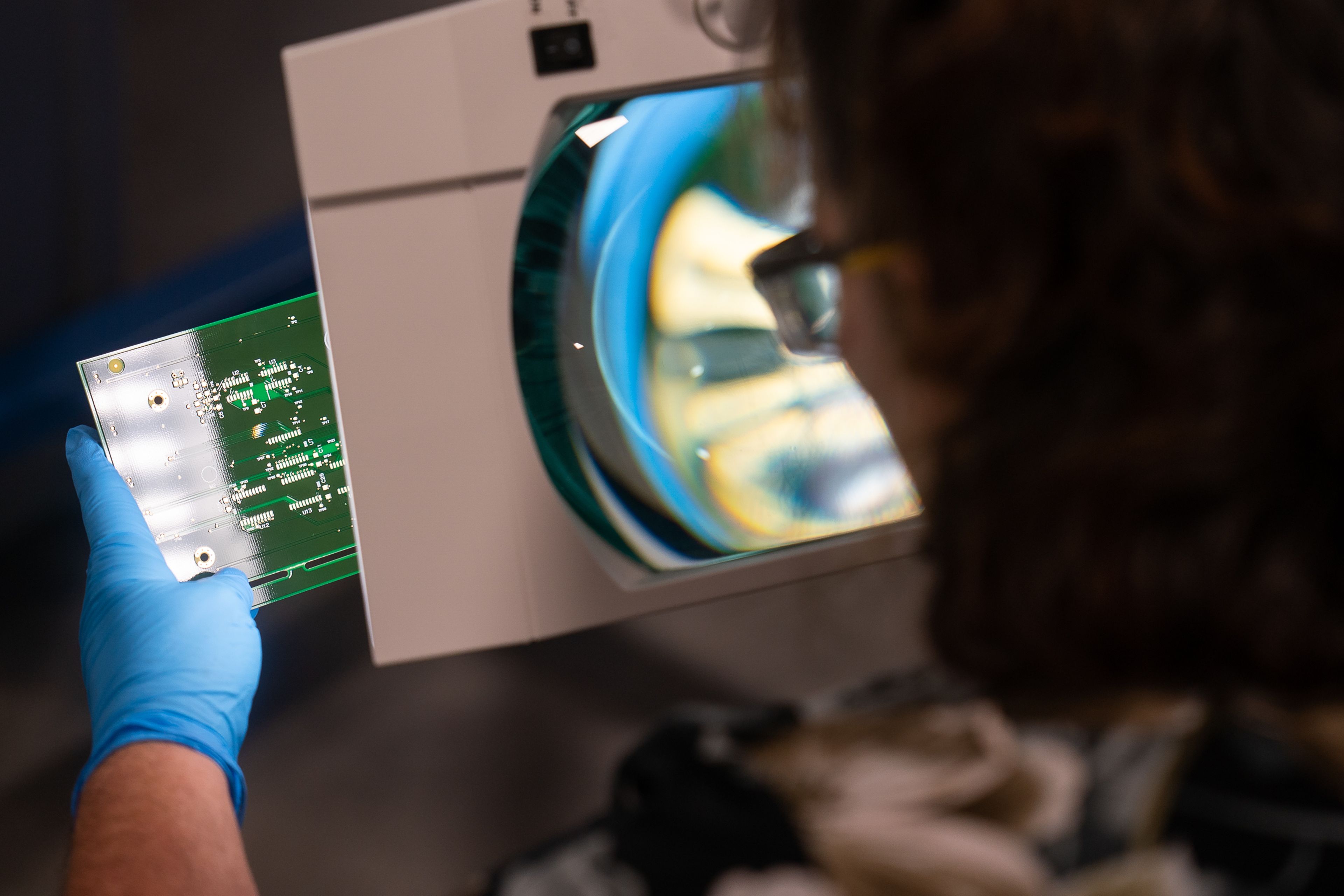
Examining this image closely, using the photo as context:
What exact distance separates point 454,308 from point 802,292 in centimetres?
28

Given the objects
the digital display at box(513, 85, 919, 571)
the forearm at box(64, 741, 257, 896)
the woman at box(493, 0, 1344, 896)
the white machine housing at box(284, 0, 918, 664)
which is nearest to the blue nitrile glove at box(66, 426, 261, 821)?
the forearm at box(64, 741, 257, 896)

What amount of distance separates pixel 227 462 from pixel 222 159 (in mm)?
525

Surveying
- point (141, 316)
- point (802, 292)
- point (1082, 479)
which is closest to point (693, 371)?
point (802, 292)

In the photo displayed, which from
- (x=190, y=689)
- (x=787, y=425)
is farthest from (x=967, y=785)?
(x=190, y=689)

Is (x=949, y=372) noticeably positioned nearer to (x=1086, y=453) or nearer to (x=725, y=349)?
(x=1086, y=453)

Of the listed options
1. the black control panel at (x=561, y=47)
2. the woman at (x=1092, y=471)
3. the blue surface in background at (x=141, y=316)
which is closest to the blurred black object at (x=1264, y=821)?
the woman at (x=1092, y=471)

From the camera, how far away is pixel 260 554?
0.89 metres

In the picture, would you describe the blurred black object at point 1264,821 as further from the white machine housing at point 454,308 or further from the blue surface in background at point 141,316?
the blue surface in background at point 141,316

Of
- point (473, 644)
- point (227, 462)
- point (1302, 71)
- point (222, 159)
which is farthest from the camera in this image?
point (222, 159)

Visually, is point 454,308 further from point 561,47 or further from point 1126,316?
point 1126,316

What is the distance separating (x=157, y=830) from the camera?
26.4 inches

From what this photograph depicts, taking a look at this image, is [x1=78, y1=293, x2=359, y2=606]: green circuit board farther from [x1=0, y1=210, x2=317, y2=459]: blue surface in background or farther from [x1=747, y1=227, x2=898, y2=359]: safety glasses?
[x1=747, y1=227, x2=898, y2=359]: safety glasses

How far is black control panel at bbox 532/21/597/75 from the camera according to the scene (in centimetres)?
68

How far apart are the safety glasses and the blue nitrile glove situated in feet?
1.94
